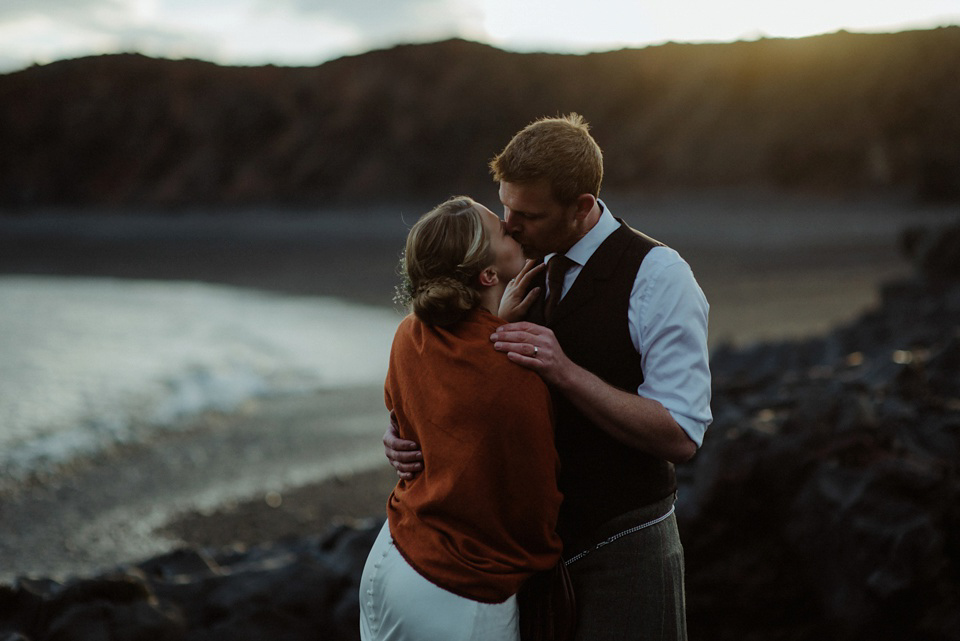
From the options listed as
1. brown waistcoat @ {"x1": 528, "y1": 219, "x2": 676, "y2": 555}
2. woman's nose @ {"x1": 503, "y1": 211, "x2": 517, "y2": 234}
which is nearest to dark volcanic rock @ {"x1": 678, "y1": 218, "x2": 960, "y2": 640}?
brown waistcoat @ {"x1": 528, "y1": 219, "x2": 676, "y2": 555}

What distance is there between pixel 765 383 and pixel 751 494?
312cm

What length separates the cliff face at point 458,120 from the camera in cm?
4166

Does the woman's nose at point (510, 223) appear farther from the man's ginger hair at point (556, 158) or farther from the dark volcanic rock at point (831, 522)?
the dark volcanic rock at point (831, 522)

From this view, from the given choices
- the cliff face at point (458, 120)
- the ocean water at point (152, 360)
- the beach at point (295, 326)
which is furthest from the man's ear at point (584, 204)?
the cliff face at point (458, 120)

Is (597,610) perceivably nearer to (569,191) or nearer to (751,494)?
(569,191)

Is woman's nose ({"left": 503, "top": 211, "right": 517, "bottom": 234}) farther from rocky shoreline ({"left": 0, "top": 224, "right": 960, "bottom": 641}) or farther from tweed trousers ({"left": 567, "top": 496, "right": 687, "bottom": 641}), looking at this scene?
rocky shoreline ({"left": 0, "top": 224, "right": 960, "bottom": 641})

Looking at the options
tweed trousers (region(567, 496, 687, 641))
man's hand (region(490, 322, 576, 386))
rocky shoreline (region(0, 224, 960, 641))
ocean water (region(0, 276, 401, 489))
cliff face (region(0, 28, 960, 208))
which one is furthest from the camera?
cliff face (region(0, 28, 960, 208))

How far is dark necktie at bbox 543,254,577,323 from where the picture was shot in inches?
79.7

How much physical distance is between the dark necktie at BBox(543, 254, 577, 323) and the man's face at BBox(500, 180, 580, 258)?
0.03 m

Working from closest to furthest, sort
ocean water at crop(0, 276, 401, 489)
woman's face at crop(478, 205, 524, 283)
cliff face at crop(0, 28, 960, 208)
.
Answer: woman's face at crop(478, 205, 524, 283) → ocean water at crop(0, 276, 401, 489) → cliff face at crop(0, 28, 960, 208)

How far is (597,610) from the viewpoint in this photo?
6.68 feet

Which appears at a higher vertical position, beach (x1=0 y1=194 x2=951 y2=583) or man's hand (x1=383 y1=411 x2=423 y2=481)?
man's hand (x1=383 y1=411 x2=423 y2=481)

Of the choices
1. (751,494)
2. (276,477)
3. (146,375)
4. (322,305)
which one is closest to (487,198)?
(322,305)

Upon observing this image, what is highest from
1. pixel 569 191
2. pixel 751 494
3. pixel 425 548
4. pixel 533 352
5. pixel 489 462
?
pixel 569 191
